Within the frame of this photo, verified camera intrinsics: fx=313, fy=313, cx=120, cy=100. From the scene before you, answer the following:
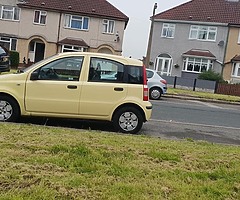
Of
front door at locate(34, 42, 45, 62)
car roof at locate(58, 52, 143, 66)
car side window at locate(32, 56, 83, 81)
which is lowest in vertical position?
car side window at locate(32, 56, 83, 81)

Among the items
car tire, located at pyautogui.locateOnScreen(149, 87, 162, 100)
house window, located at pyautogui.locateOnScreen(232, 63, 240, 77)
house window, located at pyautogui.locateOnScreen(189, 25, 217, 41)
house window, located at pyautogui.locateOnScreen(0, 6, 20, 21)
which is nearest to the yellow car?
car tire, located at pyautogui.locateOnScreen(149, 87, 162, 100)

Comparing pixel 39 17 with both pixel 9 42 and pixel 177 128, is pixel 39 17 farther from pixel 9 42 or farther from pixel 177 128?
pixel 177 128

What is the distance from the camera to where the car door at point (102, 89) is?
6.95m

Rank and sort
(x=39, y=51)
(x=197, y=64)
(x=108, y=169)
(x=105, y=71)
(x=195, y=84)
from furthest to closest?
1. (x=39, y=51)
2. (x=197, y=64)
3. (x=195, y=84)
4. (x=105, y=71)
5. (x=108, y=169)

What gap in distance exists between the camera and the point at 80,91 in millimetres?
6910

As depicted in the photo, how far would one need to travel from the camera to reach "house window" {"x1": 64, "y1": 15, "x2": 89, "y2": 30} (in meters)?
33.8

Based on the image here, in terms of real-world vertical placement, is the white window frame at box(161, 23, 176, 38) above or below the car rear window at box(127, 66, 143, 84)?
above

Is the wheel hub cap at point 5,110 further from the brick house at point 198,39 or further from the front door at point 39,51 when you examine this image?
the front door at point 39,51

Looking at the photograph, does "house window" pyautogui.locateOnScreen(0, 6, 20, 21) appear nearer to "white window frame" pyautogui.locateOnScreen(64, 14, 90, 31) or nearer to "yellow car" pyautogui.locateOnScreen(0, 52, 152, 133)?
"white window frame" pyautogui.locateOnScreen(64, 14, 90, 31)

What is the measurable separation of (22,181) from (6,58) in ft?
41.5

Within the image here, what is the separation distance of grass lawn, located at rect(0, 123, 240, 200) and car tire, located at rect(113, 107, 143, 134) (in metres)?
1.47

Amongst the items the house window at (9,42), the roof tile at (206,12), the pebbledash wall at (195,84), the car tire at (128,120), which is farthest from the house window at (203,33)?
the car tire at (128,120)

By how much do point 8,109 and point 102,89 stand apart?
2.12m

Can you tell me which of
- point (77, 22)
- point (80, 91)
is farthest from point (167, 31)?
point (80, 91)
